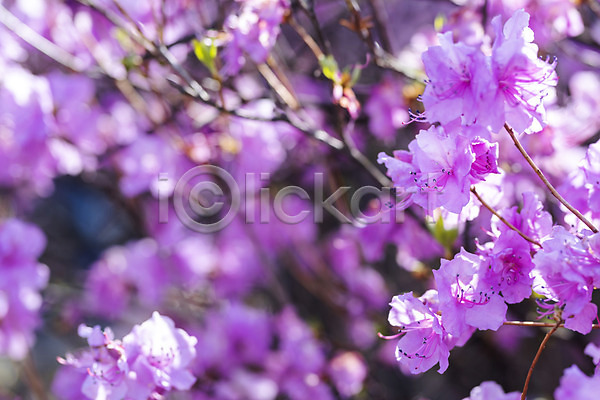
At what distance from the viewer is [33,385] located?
5.75 feet

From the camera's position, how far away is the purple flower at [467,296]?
76 cm

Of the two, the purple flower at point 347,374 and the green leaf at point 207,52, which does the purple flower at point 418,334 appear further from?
the purple flower at point 347,374

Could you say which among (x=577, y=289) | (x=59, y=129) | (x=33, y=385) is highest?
(x=59, y=129)

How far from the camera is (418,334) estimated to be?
32.1 inches

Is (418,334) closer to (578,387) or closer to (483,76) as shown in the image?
(578,387)

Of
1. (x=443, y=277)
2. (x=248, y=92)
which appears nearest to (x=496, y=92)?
(x=443, y=277)

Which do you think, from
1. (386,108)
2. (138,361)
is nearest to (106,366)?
Result: (138,361)

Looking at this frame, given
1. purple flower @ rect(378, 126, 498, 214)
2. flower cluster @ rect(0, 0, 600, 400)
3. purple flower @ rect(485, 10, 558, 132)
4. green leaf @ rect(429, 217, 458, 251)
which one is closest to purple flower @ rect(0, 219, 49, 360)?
flower cluster @ rect(0, 0, 600, 400)

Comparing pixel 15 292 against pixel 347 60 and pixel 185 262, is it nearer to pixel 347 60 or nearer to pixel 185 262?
pixel 185 262

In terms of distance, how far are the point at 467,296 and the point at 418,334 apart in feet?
0.29

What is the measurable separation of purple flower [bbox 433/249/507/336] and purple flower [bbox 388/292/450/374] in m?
0.03

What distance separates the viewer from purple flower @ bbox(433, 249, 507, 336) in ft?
2.50

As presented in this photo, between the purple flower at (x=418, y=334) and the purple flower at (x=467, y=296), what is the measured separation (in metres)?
0.03

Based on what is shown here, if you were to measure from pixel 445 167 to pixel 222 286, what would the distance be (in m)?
1.37
